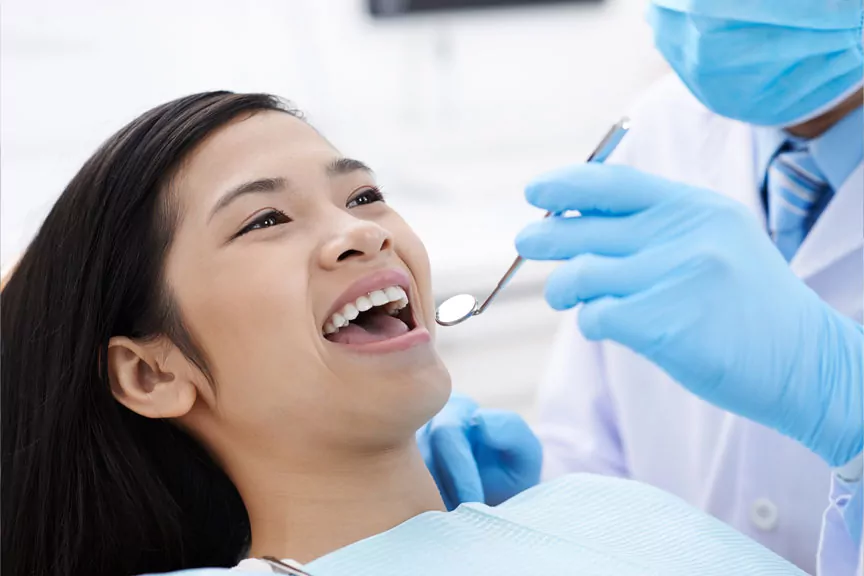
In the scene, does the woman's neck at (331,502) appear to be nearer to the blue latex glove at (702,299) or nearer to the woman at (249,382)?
the woman at (249,382)

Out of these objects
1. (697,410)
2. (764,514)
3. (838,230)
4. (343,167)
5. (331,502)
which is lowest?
(764,514)

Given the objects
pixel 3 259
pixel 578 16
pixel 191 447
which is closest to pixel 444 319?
pixel 191 447

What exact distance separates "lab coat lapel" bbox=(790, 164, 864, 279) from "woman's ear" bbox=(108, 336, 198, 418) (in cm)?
88

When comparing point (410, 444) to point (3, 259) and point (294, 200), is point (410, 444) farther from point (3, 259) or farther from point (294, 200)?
point (3, 259)

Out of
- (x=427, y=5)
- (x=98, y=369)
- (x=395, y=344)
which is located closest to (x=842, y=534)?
(x=395, y=344)

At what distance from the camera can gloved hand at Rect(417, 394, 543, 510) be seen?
1396 millimetres

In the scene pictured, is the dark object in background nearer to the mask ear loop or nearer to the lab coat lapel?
the lab coat lapel

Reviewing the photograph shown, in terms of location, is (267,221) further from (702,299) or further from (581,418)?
(581,418)

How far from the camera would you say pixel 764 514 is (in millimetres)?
1402

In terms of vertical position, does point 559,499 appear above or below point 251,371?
below

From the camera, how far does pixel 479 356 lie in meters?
2.51

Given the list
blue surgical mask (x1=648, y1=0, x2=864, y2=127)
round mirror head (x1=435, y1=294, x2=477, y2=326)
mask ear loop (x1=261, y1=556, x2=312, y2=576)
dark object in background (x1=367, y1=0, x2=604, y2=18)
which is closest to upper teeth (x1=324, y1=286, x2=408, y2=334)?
round mirror head (x1=435, y1=294, x2=477, y2=326)

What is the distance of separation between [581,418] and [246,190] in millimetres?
757

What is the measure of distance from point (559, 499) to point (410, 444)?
221mm
